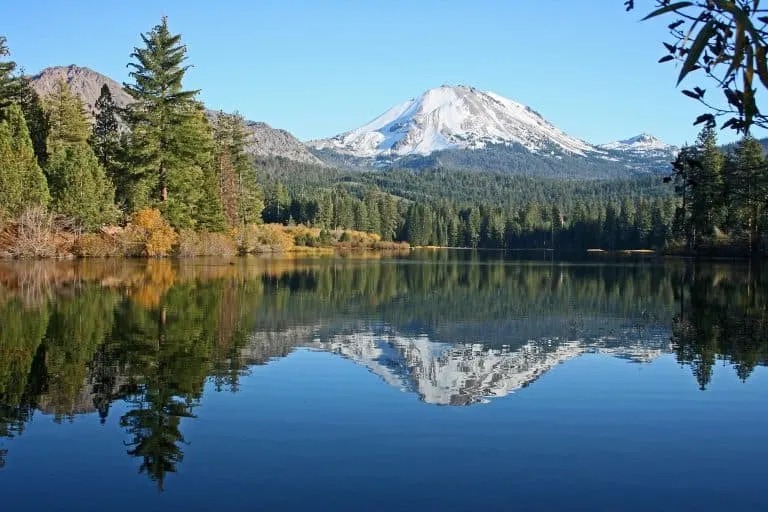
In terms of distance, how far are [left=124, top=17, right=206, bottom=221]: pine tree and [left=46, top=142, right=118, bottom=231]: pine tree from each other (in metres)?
2.80

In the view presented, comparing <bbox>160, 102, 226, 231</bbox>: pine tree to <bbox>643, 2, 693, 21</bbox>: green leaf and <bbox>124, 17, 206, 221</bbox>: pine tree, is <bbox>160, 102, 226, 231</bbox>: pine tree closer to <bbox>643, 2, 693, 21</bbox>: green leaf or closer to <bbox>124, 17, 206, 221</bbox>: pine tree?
<bbox>124, 17, 206, 221</bbox>: pine tree

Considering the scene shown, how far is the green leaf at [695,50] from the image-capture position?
3551mm

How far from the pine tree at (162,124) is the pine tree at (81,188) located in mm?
2802

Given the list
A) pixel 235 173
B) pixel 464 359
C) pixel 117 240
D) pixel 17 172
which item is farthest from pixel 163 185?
pixel 464 359

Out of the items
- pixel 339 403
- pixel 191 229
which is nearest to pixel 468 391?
pixel 339 403

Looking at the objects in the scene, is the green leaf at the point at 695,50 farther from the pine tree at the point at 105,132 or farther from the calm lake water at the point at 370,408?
the pine tree at the point at 105,132

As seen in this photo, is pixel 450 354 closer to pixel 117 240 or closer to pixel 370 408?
pixel 370 408

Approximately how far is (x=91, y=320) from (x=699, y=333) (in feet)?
53.6

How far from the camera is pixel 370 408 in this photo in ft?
37.7

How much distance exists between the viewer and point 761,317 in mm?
22688

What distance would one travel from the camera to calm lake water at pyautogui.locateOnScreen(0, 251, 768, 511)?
25.1 ft

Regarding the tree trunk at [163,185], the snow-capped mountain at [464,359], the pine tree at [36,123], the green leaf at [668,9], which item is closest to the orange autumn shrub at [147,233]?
the tree trunk at [163,185]

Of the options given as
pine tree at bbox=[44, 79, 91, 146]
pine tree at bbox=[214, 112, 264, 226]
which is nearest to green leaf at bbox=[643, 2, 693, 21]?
pine tree at bbox=[44, 79, 91, 146]

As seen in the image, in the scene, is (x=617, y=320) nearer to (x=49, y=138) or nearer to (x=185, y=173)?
(x=185, y=173)
